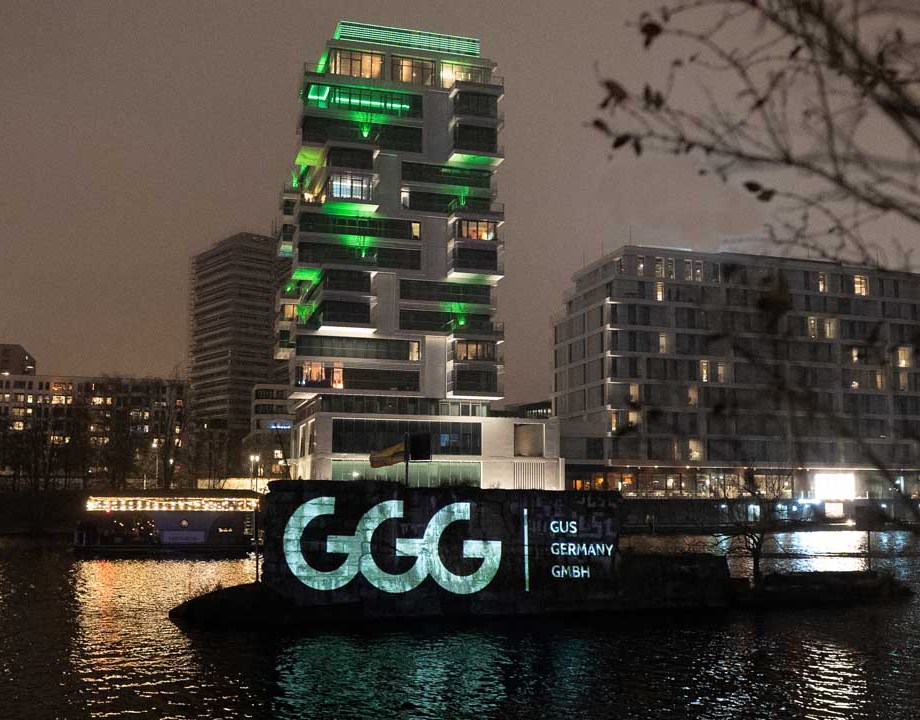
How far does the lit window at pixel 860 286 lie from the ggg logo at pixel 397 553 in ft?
389

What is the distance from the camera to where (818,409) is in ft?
24.2

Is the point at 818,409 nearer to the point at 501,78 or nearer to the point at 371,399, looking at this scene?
the point at 371,399

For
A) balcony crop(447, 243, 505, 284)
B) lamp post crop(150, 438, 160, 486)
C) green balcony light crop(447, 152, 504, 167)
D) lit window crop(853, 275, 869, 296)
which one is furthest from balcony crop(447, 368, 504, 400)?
lit window crop(853, 275, 869, 296)

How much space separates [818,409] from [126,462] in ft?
401

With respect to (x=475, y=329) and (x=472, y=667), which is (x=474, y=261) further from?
(x=472, y=667)

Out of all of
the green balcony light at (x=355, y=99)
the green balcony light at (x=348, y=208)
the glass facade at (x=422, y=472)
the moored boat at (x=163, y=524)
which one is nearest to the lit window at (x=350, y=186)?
the green balcony light at (x=348, y=208)

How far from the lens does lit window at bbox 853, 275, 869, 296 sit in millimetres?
141625

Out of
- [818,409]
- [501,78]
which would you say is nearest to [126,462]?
[501,78]

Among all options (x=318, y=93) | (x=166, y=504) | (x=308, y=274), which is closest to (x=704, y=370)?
(x=308, y=274)

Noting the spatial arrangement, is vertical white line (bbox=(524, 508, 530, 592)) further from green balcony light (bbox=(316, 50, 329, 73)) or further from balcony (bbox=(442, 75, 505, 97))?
green balcony light (bbox=(316, 50, 329, 73))

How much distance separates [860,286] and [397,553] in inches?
4855

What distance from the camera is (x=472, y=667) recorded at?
102ft

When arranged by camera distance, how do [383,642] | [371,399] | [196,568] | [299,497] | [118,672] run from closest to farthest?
[118,672] → [383,642] → [299,497] → [196,568] → [371,399]

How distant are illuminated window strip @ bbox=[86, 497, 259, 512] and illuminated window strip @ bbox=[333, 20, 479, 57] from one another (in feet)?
219
